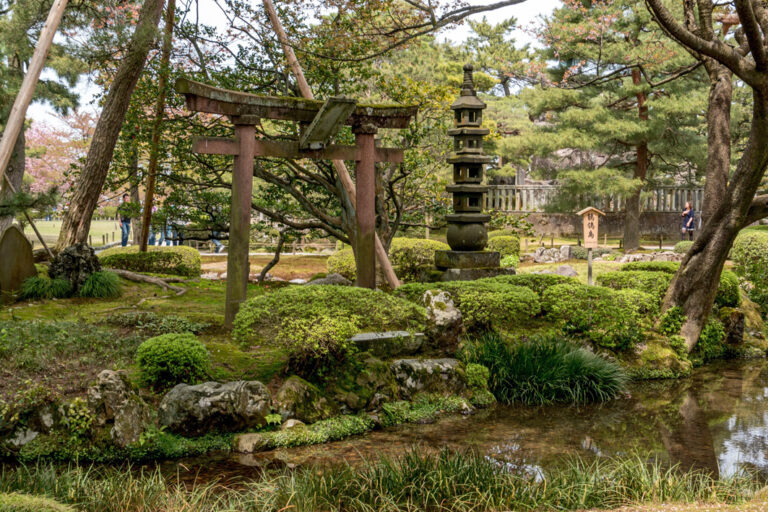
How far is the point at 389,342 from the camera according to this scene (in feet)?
27.4

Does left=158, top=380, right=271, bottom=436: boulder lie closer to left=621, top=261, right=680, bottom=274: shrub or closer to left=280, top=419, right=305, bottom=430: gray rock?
left=280, top=419, right=305, bottom=430: gray rock

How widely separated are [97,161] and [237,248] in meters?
5.24

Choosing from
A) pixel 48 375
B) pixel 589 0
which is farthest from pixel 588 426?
pixel 589 0

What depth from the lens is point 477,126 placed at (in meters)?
11.8

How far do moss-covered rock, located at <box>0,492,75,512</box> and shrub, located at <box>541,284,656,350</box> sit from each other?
731 centimetres

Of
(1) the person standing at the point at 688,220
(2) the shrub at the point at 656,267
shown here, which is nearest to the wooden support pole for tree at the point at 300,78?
(2) the shrub at the point at 656,267

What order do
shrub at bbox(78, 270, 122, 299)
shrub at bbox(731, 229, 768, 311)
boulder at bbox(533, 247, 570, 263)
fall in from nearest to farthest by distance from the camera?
1. shrub at bbox(78, 270, 122, 299)
2. shrub at bbox(731, 229, 768, 311)
3. boulder at bbox(533, 247, 570, 263)

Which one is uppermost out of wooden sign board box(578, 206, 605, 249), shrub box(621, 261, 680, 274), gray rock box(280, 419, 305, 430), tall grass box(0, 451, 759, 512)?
wooden sign board box(578, 206, 605, 249)

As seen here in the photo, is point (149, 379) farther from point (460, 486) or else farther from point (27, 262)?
Result: point (27, 262)

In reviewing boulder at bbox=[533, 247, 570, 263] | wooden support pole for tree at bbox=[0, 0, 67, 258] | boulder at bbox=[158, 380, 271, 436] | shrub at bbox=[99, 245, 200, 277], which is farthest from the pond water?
boulder at bbox=[533, 247, 570, 263]

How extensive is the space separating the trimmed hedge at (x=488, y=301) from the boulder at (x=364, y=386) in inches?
66.9

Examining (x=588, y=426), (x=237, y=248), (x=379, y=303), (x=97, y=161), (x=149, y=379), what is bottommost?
(x=588, y=426)

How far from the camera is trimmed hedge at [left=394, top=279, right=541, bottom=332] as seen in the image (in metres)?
9.04

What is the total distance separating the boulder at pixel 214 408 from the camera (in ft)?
20.9
